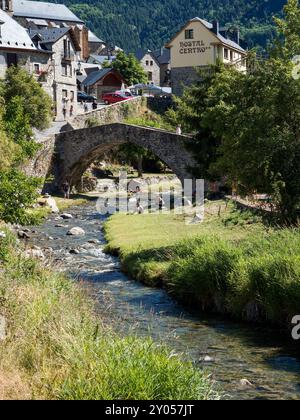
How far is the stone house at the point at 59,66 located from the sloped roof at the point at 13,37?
5.22ft

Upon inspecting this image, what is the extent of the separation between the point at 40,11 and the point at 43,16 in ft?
5.58

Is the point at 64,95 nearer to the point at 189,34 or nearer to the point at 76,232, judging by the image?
the point at 189,34

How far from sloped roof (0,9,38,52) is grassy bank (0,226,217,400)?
165 ft

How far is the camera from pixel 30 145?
69.7 ft

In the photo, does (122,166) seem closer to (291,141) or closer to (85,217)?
(85,217)

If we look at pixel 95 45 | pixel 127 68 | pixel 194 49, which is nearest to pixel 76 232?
pixel 194 49

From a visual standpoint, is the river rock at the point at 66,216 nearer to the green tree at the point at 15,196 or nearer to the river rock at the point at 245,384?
the green tree at the point at 15,196

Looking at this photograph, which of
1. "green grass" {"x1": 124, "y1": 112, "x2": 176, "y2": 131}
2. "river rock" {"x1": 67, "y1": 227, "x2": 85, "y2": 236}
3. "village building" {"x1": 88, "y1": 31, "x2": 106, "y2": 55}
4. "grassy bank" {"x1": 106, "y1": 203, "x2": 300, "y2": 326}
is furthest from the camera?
"village building" {"x1": 88, "y1": 31, "x2": 106, "y2": 55}

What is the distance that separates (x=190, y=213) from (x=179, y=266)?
15711 millimetres

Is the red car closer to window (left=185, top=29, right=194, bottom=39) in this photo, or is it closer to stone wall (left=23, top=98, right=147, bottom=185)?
stone wall (left=23, top=98, right=147, bottom=185)

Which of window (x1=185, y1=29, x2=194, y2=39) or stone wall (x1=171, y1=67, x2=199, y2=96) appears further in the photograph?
stone wall (x1=171, y1=67, x2=199, y2=96)

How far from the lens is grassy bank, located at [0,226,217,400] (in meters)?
10.0

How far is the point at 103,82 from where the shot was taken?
3415 inches

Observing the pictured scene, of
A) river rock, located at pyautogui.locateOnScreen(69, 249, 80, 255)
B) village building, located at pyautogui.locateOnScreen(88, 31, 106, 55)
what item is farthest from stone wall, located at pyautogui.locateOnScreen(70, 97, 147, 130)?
village building, located at pyautogui.locateOnScreen(88, 31, 106, 55)
